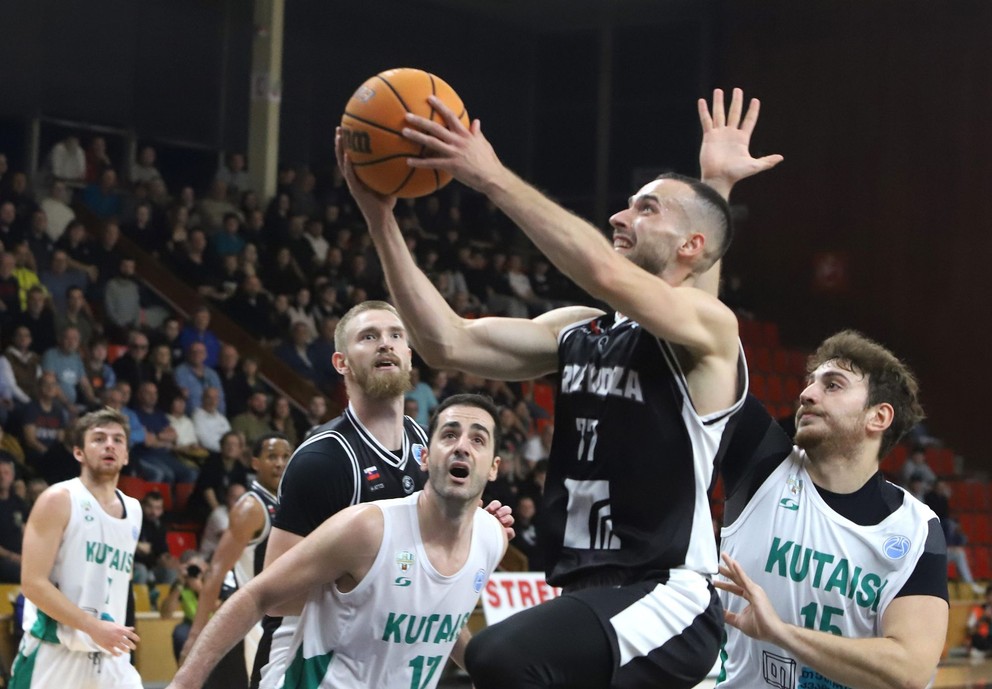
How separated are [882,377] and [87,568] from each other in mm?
4256

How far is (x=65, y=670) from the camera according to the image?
22.1ft

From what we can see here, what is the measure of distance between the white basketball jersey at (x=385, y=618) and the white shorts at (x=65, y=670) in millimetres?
2906

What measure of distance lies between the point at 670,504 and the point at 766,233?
679 inches

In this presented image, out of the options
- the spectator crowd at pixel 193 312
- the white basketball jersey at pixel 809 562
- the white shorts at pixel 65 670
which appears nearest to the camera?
the white basketball jersey at pixel 809 562

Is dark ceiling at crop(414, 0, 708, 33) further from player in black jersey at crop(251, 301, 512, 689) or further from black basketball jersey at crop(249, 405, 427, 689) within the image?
black basketball jersey at crop(249, 405, 427, 689)

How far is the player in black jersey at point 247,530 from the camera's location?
7.18 meters

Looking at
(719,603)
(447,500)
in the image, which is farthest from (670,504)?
(447,500)

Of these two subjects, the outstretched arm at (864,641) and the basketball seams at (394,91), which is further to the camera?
the outstretched arm at (864,641)

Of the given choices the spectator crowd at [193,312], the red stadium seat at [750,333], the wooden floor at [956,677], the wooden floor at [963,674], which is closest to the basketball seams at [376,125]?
the spectator crowd at [193,312]

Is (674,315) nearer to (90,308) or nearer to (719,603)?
(719,603)

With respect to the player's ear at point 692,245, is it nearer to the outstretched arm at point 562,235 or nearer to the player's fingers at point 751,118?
the outstretched arm at point 562,235

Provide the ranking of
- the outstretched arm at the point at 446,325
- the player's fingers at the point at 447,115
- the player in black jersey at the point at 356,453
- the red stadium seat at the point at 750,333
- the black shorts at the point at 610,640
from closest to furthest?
the black shorts at the point at 610,640
the player's fingers at the point at 447,115
the outstretched arm at the point at 446,325
the player in black jersey at the point at 356,453
the red stadium seat at the point at 750,333

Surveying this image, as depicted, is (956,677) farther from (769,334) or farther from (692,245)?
(692,245)

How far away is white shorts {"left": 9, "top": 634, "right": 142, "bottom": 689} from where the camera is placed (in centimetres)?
674
